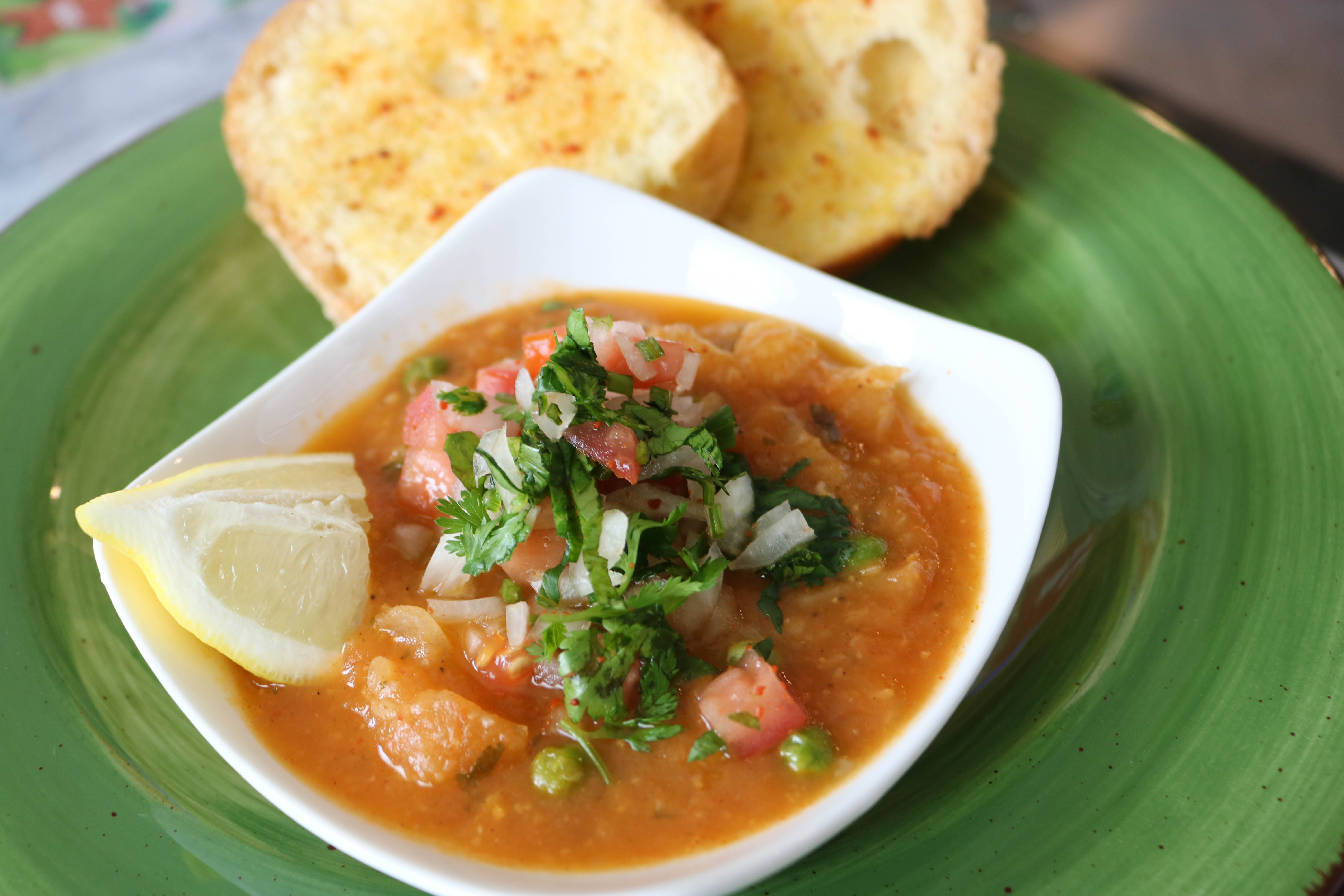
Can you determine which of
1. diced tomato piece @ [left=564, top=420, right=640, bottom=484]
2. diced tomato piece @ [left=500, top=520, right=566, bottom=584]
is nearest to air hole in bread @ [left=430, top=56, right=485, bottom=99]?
diced tomato piece @ [left=564, top=420, right=640, bottom=484]

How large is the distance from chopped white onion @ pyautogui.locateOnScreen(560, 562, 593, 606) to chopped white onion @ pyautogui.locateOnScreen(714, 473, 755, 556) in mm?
387

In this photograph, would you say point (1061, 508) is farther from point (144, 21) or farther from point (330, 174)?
point (144, 21)

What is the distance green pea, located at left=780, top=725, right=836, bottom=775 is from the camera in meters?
2.52

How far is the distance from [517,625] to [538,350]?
2.71 feet

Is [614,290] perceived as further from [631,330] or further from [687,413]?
[687,413]

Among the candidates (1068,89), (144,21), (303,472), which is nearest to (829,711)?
(303,472)

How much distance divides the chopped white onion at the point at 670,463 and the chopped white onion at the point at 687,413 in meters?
0.10

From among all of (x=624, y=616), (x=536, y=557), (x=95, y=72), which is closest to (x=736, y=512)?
(x=624, y=616)

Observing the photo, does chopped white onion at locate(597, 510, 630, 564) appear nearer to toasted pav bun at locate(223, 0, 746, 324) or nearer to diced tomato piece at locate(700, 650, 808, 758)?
diced tomato piece at locate(700, 650, 808, 758)

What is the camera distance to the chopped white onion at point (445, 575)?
288 cm

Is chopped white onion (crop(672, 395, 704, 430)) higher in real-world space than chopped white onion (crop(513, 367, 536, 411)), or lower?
lower

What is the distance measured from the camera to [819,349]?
11.4 feet

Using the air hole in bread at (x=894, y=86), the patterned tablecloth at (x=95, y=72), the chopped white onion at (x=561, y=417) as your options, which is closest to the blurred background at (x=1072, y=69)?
the patterned tablecloth at (x=95, y=72)

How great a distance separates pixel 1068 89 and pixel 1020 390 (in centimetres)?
229
